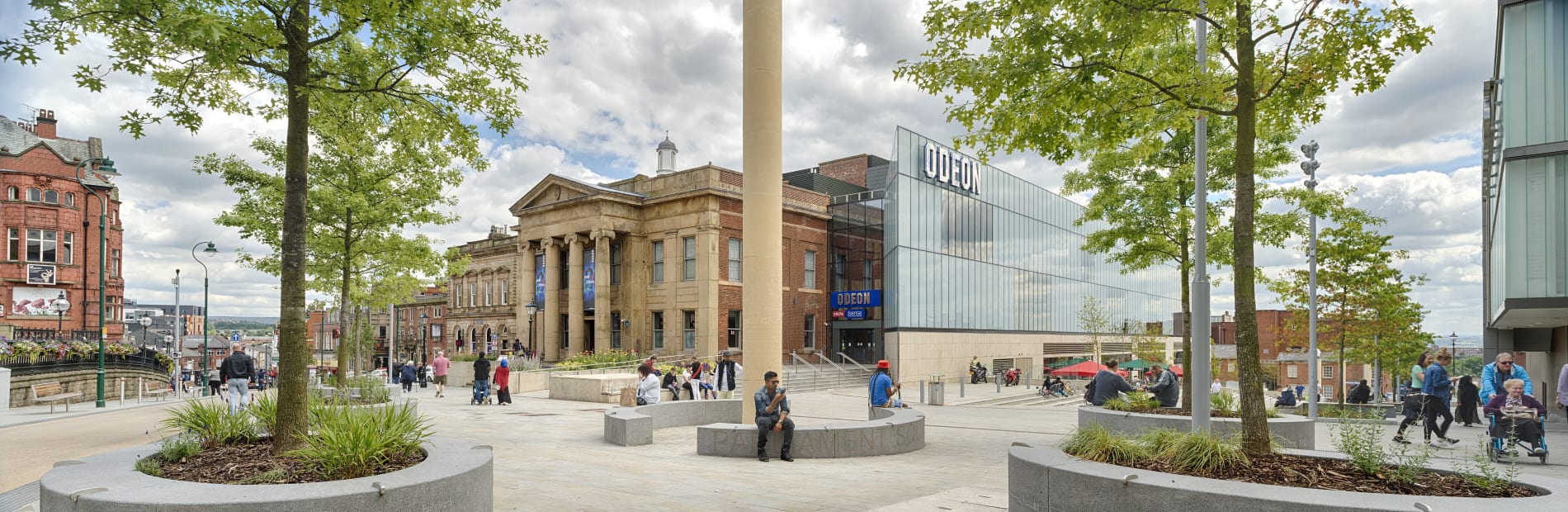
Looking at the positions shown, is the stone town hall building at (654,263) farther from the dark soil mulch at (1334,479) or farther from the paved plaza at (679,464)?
the dark soil mulch at (1334,479)

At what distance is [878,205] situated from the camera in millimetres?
47875

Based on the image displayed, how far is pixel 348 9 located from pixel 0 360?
28.6 metres

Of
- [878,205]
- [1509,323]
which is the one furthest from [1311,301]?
[878,205]

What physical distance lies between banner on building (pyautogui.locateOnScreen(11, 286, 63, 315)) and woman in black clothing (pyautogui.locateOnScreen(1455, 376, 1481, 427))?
6478cm

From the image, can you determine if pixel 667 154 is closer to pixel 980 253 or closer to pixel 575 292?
pixel 575 292

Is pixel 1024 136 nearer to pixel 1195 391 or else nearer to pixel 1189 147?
pixel 1195 391

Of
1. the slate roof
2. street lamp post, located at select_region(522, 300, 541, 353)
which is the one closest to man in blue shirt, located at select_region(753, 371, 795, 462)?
street lamp post, located at select_region(522, 300, 541, 353)

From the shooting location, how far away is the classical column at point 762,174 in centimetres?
1472

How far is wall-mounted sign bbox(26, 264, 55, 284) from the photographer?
50.4 metres

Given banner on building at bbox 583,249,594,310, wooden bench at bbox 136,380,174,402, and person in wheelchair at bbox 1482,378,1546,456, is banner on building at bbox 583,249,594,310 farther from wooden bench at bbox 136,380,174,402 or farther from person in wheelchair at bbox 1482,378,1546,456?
person in wheelchair at bbox 1482,378,1546,456

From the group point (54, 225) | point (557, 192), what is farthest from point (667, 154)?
point (54, 225)

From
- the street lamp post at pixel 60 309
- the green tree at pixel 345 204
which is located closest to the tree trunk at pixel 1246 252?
the green tree at pixel 345 204

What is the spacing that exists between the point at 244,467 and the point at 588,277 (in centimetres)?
3776

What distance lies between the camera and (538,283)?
48.1 meters
